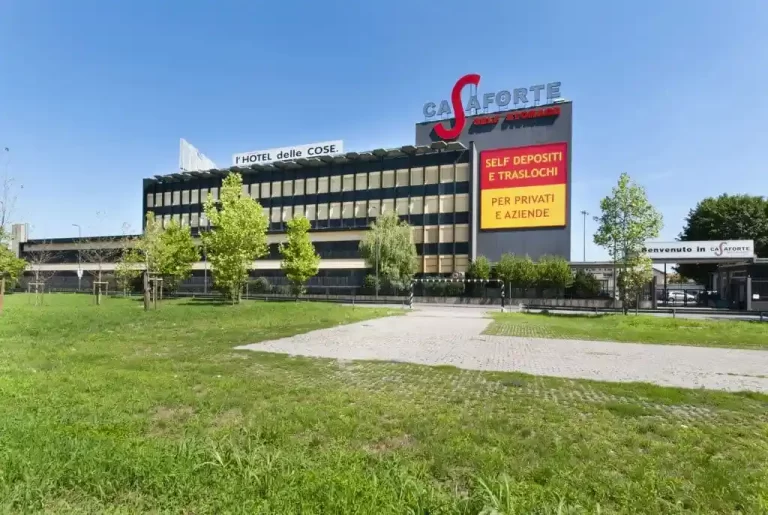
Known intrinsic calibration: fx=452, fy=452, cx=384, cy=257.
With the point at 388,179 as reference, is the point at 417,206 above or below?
below

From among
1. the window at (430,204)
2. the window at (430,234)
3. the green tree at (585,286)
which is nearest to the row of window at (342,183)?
the window at (430,204)

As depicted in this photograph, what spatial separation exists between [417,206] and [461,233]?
25.0ft

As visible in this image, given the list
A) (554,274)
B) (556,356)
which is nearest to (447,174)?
(554,274)

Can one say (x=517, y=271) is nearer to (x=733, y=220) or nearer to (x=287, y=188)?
(x=733, y=220)

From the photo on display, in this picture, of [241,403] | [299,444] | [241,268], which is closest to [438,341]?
[241,403]

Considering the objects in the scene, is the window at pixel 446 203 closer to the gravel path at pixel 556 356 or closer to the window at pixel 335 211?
the window at pixel 335 211

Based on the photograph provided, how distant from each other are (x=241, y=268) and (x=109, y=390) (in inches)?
1091

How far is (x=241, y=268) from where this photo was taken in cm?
3431

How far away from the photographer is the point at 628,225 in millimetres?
31312

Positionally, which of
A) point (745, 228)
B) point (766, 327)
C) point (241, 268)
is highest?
point (745, 228)

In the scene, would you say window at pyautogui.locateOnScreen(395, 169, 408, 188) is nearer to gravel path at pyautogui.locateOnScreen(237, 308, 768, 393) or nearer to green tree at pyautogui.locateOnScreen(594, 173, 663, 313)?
green tree at pyautogui.locateOnScreen(594, 173, 663, 313)

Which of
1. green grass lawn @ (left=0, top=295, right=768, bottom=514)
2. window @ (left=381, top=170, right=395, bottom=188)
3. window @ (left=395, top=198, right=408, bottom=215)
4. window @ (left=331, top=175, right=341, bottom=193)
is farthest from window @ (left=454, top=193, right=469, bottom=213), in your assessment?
green grass lawn @ (left=0, top=295, right=768, bottom=514)

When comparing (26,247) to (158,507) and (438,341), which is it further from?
(158,507)

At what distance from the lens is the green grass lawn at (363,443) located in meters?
3.89
